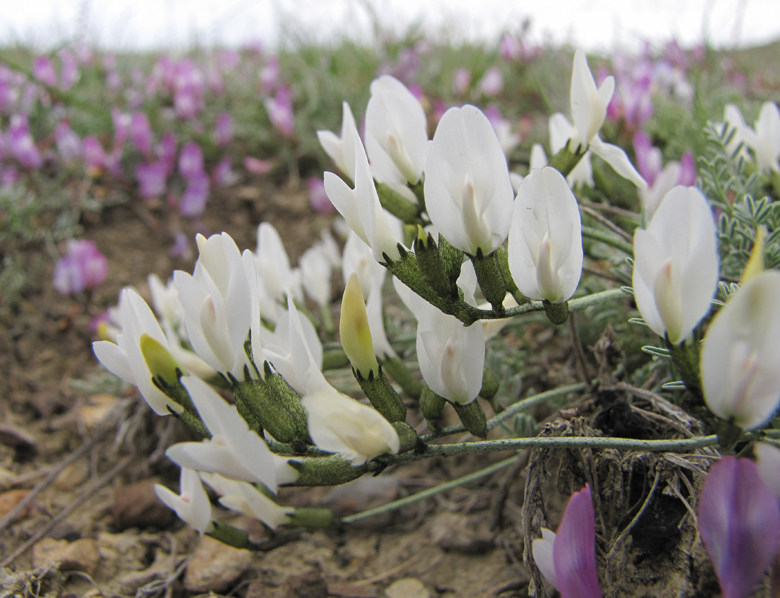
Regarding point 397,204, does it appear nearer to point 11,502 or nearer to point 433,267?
point 433,267

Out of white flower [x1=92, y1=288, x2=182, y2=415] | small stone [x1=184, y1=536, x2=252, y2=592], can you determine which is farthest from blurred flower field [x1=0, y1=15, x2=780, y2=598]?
white flower [x1=92, y1=288, x2=182, y2=415]

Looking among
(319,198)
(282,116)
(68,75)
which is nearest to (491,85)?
(282,116)

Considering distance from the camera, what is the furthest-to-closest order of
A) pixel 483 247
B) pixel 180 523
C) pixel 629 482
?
pixel 180 523 < pixel 629 482 < pixel 483 247

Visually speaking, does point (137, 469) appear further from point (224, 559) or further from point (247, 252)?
point (247, 252)

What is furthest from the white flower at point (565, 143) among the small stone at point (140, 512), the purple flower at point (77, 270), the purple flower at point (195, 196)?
the purple flower at point (195, 196)

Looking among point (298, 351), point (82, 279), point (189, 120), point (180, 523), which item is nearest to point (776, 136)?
point (298, 351)

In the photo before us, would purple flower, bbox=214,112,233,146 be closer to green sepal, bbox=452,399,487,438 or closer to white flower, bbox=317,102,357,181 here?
white flower, bbox=317,102,357,181
